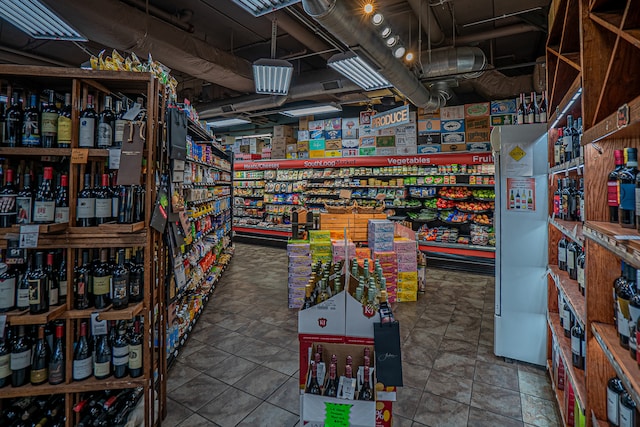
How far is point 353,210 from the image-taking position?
575 cm

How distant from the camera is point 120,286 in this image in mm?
2074

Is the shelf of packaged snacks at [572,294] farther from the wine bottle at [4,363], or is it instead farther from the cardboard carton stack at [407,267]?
the wine bottle at [4,363]

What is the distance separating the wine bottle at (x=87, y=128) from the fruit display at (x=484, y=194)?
719 cm

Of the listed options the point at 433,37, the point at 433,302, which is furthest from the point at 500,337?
the point at 433,37

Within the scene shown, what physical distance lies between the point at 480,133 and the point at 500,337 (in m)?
5.41

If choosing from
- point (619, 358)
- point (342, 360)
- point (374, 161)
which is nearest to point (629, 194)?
point (619, 358)

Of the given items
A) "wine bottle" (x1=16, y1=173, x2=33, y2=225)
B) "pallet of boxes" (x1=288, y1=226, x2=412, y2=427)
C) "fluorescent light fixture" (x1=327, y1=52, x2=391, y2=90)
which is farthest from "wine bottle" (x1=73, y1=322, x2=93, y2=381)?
"fluorescent light fixture" (x1=327, y1=52, x2=391, y2=90)

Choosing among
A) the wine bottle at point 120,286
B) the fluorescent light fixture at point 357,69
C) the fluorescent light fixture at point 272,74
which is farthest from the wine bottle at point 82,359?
the fluorescent light fixture at point 357,69

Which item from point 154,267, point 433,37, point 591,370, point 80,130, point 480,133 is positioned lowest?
point 591,370

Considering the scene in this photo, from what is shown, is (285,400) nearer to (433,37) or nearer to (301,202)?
(433,37)

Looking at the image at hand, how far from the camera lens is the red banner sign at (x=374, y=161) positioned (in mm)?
7137

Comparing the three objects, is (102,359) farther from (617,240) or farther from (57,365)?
(617,240)

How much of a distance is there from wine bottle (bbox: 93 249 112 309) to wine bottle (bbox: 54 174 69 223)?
371mm

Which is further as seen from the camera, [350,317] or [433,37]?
[433,37]
